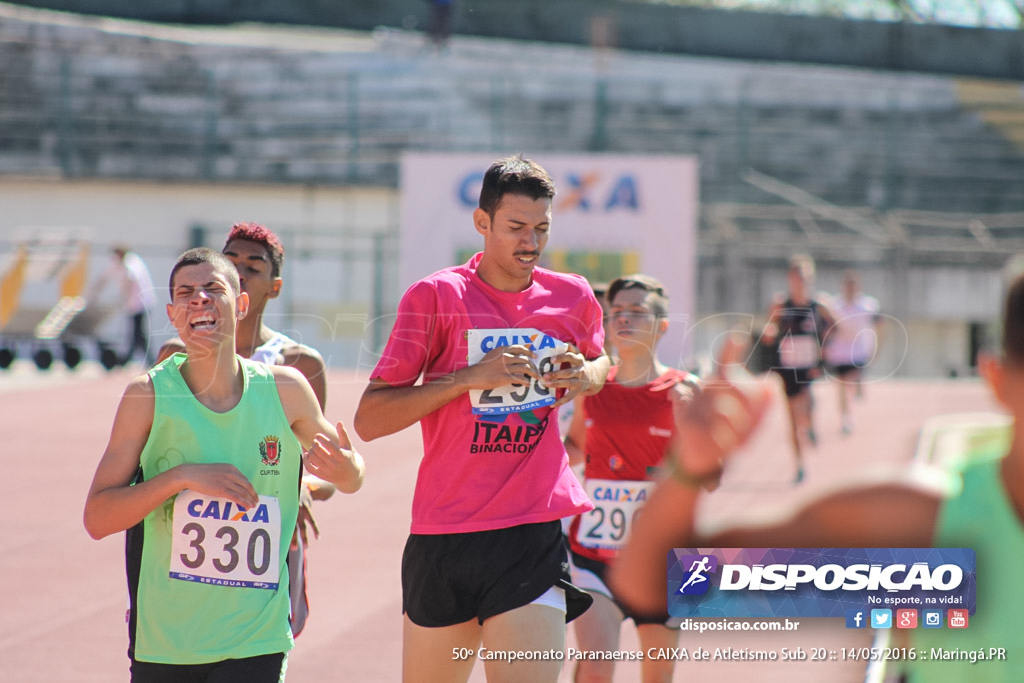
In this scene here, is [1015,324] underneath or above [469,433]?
above

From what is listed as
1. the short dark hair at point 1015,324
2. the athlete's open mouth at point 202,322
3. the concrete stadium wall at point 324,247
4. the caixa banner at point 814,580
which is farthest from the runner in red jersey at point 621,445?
the concrete stadium wall at point 324,247

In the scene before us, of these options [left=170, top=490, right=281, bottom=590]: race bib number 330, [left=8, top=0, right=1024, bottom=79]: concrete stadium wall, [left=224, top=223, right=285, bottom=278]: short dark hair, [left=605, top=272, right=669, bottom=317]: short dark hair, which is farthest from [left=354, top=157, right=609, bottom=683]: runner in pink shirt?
[left=8, top=0, right=1024, bottom=79]: concrete stadium wall

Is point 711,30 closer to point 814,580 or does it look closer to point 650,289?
point 650,289

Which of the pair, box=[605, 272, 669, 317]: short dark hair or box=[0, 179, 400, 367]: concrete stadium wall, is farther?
box=[0, 179, 400, 367]: concrete stadium wall

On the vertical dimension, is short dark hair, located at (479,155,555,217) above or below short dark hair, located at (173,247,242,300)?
above

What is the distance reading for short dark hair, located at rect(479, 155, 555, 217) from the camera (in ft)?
11.9

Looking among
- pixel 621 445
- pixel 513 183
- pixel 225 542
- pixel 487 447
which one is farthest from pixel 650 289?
pixel 225 542

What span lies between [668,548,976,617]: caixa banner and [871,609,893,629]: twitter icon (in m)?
0.04

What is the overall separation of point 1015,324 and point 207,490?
2.09m

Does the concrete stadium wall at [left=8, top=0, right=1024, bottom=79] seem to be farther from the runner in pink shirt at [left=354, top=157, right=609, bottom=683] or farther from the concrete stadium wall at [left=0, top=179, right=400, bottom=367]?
the concrete stadium wall at [left=0, top=179, right=400, bottom=367]

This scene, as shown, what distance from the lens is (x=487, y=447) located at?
3.62m

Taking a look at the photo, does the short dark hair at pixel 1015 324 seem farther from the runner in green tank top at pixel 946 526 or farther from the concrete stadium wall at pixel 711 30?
the concrete stadium wall at pixel 711 30

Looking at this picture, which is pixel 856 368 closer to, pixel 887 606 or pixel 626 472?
pixel 626 472

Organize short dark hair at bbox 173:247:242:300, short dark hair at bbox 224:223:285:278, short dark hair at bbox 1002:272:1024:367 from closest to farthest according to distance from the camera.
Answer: short dark hair at bbox 1002:272:1024:367
short dark hair at bbox 173:247:242:300
short dark hair at bbox 224:223:285:278
